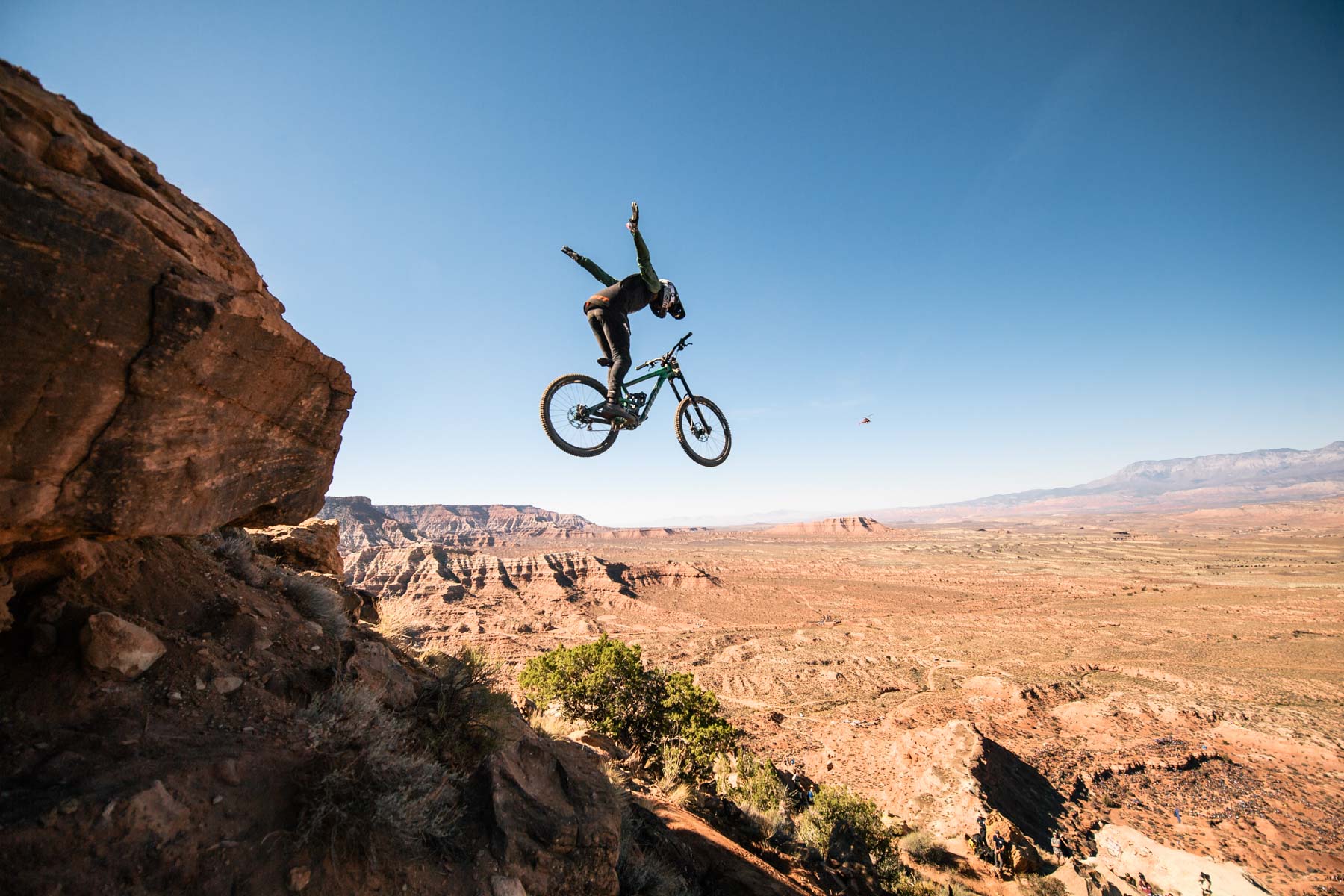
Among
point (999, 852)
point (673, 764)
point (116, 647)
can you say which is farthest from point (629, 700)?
point (116, 647)

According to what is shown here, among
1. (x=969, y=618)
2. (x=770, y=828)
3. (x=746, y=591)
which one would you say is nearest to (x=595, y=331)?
(x=770, y=828)

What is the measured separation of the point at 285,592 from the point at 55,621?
9.87 feet

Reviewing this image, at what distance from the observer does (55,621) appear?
13.9ft

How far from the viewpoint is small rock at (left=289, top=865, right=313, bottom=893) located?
366cm

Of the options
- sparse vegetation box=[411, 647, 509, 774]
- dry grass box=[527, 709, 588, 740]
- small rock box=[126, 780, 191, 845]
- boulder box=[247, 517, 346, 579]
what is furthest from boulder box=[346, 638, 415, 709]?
boulder box=[247, 517, 346, 579]

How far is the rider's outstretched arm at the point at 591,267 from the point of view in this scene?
7285 mm

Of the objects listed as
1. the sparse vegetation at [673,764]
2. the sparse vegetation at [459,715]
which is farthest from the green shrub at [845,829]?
the sparse vegetation at [459,715]

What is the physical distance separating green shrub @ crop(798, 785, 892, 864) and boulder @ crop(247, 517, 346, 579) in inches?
490

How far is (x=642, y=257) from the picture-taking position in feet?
24.1

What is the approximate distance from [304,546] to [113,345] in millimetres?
8120

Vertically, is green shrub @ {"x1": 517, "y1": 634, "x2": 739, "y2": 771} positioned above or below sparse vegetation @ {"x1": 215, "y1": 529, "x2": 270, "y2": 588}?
below

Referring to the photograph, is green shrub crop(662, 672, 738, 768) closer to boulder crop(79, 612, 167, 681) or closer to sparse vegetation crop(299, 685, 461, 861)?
sparse vegetation crop(299, 685, 461, 861)

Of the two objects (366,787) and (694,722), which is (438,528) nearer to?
(694,722)

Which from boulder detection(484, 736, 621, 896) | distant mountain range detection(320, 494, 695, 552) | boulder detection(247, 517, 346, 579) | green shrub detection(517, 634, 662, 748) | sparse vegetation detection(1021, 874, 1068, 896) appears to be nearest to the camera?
boulder detection(484, 736, 621, 896)
